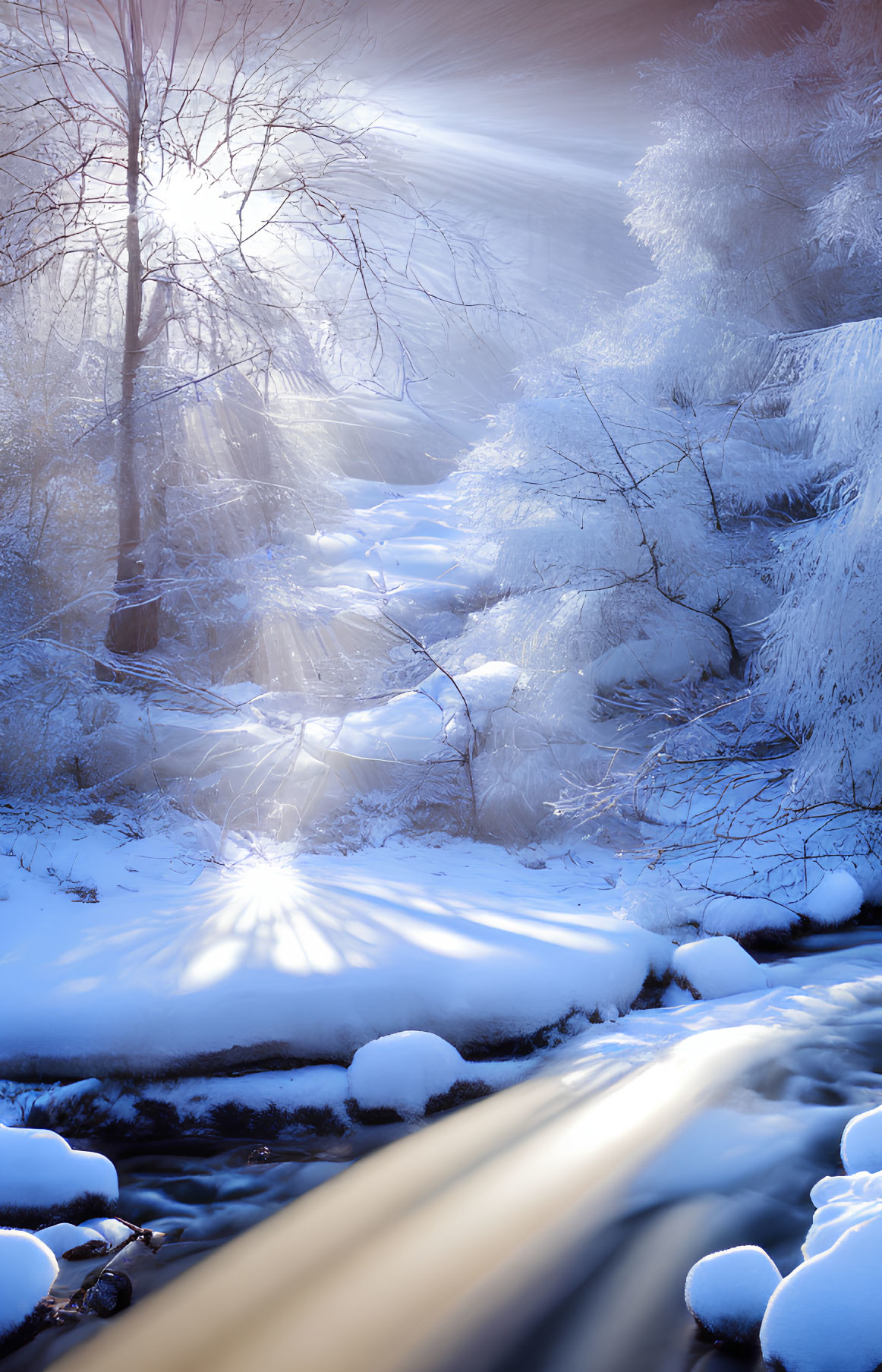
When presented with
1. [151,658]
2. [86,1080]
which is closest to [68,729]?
[151,658]

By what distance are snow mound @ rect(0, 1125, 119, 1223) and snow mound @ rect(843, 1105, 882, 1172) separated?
2.23 meters

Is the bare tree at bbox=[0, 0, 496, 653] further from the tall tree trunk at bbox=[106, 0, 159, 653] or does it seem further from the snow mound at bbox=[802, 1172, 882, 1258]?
the snow mound at bbox=[802, 1172, 882, 1258]

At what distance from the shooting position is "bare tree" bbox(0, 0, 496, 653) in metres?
2.41

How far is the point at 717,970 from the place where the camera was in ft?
12.6

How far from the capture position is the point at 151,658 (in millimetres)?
5883

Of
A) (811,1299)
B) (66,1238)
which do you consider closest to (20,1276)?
(66,1238)

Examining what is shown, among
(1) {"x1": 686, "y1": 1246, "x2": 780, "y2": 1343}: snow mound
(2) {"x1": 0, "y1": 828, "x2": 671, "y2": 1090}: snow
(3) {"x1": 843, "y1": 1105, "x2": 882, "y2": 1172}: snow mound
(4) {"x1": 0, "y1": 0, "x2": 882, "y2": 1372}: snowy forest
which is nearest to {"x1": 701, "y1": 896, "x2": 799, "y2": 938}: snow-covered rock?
(4) {"x1": 0, "y1": 0, "x2": 882, "y2": 1372}: snowy forest

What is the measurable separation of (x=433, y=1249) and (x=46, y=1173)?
1.13 m

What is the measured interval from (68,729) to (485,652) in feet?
9.70

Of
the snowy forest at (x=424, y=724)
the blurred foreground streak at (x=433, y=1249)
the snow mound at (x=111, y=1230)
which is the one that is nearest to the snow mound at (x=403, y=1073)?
the snowy forest at (x=424, y=724)

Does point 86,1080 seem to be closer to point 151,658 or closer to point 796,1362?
point 796,1362

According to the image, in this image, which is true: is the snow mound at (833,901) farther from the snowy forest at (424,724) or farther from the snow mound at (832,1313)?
the snow mound at (832,1313)

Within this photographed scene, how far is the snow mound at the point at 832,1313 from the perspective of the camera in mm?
1638

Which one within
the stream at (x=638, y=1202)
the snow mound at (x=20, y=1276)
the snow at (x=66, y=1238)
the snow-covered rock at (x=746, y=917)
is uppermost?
the snow-covered rock at (x=746, y=917)
